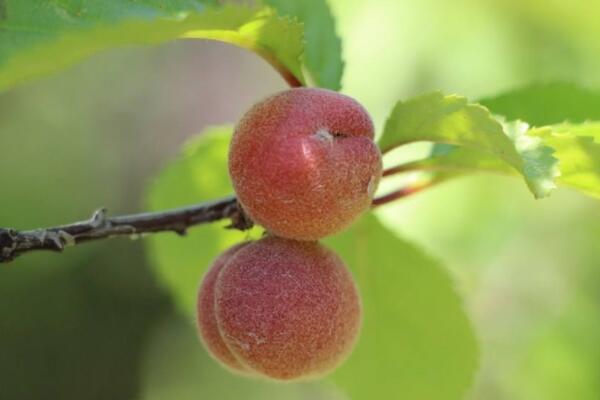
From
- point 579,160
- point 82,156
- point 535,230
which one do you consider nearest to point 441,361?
point 579,160

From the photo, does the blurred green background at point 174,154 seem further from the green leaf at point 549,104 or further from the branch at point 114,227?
the branch at point 114,227

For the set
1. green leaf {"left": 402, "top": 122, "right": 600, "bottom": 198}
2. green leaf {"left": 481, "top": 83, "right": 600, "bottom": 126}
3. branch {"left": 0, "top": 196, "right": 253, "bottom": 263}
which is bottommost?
branch {"left": 0, "top": 196, "right": 253, "bottom": 263}

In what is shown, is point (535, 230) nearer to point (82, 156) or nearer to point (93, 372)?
point (93, 372)

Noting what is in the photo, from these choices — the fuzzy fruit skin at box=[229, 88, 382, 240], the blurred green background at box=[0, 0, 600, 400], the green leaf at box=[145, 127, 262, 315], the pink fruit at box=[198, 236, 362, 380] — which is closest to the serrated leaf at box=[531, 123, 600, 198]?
the fuzzy fruit skin at box=[229, 88, 382, 240]

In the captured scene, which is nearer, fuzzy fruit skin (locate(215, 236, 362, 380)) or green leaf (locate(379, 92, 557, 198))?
green leaf (locate(379, 92, 557, 198))

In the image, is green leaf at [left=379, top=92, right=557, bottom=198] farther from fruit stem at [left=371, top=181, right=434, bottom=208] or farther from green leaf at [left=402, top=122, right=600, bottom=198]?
fruit stem at [left=371, top=181, right=434, bottom=208]

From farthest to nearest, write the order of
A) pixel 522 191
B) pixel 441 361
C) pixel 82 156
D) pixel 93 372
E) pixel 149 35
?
pixel 82 156 < pixel 93 372 < pixel 522 191 < pixel 441 361 < pixel 149 35

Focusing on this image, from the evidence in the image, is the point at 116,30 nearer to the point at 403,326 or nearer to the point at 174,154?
the point at 403,326
